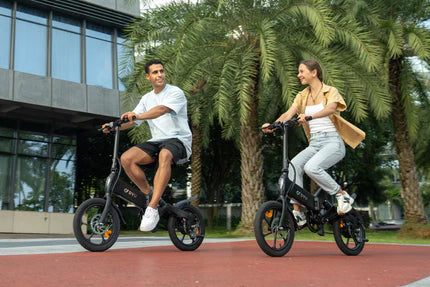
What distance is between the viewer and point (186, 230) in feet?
18.6

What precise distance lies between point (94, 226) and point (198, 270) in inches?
61.0

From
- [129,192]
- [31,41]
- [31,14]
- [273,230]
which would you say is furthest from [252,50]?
[31,14]

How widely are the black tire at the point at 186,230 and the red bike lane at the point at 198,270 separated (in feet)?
1.38

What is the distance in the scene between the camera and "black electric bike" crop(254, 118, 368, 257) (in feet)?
16.7

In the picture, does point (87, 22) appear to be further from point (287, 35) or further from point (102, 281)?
point (102, 281)

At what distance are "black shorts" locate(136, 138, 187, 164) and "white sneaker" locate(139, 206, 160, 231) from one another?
587 millimetres

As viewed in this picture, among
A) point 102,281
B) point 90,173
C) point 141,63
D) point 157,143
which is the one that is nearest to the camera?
point 102,281

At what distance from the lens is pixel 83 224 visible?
507 centimetres

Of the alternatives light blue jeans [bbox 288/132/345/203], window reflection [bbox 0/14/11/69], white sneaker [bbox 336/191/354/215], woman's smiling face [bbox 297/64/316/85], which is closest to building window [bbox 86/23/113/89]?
window reflection [bbox 0/14/11/69]

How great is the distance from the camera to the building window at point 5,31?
18984 millimetres

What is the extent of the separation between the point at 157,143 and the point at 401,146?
1077cm

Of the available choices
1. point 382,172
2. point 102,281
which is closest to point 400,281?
point 102,281

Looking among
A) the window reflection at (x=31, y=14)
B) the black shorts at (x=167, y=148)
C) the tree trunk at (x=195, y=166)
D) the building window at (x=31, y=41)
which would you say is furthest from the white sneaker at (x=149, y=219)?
the window reflection at (x=31, y=14)

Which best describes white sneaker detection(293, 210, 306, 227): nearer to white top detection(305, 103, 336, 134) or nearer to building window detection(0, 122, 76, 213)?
white top detection(305, 103, 336, 134)
